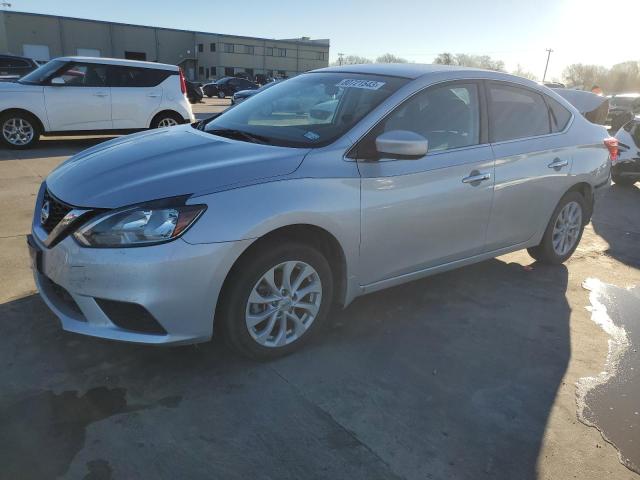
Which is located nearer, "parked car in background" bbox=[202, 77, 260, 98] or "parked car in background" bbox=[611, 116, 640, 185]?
"parked car in background" bbox=[611, 116, 640, 185]

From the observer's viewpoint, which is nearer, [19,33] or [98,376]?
[98,376]

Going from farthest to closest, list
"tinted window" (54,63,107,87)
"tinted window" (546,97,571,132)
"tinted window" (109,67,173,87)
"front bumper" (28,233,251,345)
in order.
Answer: "tinted window" (109,67,173,87) → "tinted window" (54,63,107,87) → "tinted window" (546,97,571,132) → "front bumper" (28,233,251,345)

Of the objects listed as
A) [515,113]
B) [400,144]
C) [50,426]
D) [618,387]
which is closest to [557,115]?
[515,113]

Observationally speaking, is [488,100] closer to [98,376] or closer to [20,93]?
[98,376]

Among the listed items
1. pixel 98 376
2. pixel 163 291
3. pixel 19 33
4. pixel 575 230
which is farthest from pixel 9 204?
pixel 19 33

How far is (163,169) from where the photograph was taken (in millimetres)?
2877

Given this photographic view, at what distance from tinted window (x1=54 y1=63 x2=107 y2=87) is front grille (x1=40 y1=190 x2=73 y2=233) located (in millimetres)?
7695

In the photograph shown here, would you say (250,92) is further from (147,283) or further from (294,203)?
(147,283)

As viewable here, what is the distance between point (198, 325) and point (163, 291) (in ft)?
0.93

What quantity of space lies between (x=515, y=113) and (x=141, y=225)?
10.0 feet

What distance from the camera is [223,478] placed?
2213mm

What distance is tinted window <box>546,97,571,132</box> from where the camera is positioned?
452 centimetres

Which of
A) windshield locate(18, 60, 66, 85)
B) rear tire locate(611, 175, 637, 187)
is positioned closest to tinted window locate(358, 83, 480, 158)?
rear tire locate(611, 175, 637, 187)

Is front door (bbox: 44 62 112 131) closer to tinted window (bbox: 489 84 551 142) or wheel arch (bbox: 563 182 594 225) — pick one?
tinted window (bbox: 489 84 551 142)
